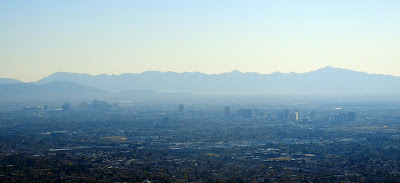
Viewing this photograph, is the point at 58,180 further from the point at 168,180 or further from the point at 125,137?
the point at 125,137

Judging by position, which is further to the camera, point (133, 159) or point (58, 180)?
point (133, 159)

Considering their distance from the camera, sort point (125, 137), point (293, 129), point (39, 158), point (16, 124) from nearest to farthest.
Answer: point (39, 158)
point (125, 137)
point (293, 129)
point (16, 124)

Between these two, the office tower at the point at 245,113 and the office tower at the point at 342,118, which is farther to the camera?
the office tower at the point at 245,113

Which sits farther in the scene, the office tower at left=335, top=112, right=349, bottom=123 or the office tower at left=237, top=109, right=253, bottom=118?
the office tower at left=237, top=109, right=253, bottom=118

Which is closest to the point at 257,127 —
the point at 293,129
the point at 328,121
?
the point at 293,129

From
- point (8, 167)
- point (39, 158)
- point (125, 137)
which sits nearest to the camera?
point (8, 167)

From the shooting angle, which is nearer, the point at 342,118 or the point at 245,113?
the point at 342,118

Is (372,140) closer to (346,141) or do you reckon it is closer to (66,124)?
(346,141)

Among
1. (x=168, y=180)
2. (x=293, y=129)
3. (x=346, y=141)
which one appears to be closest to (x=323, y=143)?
(x=346, y=141)

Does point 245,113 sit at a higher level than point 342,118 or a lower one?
higher
